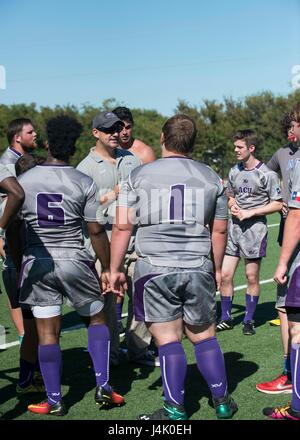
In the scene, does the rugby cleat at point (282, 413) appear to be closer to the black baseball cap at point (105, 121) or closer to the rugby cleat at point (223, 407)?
the rugby cleat at point (223, 407)

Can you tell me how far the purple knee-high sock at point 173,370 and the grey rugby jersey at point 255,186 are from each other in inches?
127

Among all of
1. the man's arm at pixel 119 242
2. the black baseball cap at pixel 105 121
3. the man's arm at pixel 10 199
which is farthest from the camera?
the black baseball cap at pixel 105 121

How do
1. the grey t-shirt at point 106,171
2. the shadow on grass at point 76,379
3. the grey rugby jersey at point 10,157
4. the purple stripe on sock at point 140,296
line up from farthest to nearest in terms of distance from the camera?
the grey rugby jersey at point 10,157, the grey t-shirt at point 106,171, the shadow on grass at point 76,379, the purple stripe on sock at point 140,296

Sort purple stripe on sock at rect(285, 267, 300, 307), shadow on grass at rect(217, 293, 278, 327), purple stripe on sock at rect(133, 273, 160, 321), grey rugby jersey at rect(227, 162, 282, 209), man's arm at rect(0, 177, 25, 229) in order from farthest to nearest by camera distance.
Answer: shadow on grass at rect(217, 293, 278, 327) → grey rugby jersey at rect(227, 162, 282, 209) → purple stripe on sock at rect(133, 273, 160, 321) → purple stripe on sock at rect(285, 267, 300, 307) → man's arm at rect(0, 177, 25, 229)

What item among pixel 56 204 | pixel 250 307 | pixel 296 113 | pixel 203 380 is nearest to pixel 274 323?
pixel 250 307

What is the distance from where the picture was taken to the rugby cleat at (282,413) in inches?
168

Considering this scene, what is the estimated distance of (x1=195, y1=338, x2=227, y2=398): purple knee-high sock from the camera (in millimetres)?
4398

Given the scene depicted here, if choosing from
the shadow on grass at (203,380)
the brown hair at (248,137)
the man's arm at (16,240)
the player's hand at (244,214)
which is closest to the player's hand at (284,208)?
the player's hand at (244,214)

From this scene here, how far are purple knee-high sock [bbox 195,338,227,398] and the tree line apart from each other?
1201 inches

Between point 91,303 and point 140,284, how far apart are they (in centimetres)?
54

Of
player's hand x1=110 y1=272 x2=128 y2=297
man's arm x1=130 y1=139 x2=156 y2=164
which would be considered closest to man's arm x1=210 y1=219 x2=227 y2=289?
player's hand x1=110 y1=272 x2=128 y2=297

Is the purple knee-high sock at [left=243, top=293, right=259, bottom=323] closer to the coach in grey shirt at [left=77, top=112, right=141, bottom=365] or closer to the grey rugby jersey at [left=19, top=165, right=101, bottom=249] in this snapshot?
the coach in grey shirt at [left=77, top=112, right=141, bottom=365]
